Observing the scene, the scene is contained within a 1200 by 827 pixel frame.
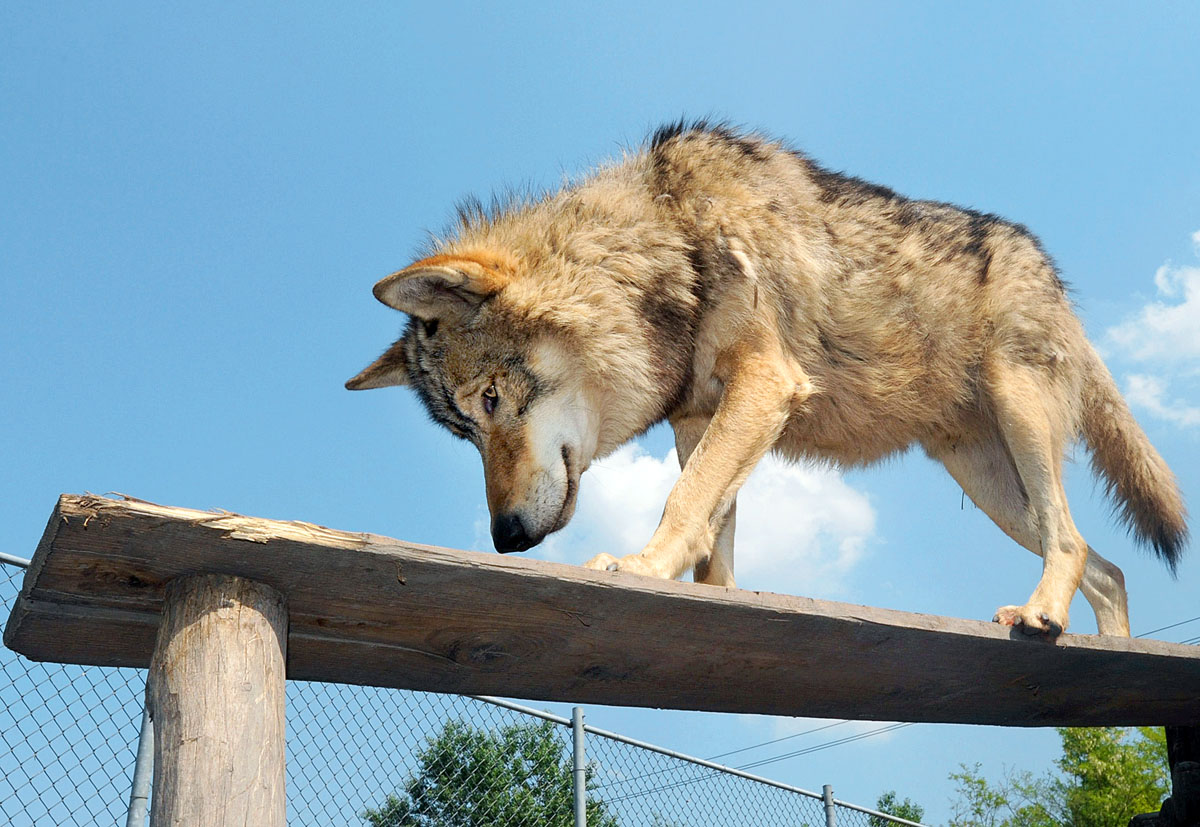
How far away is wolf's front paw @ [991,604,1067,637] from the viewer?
3455 mm

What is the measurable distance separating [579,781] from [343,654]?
9.13 ft

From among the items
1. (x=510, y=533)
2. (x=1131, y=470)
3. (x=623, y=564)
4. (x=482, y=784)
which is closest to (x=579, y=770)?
(x=482, y=784)

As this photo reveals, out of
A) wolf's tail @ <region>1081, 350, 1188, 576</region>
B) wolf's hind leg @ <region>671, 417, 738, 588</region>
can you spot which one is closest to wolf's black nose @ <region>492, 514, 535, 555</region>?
wolf's hind leg @ <region>671, 417, 738, 588</region>

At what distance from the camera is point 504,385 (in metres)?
3.95

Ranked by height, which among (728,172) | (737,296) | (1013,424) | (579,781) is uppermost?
(728,172)

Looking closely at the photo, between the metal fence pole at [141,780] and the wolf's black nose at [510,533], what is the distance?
1.62 meters

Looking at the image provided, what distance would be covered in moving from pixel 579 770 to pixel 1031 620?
277 centimetres

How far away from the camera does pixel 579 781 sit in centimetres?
534

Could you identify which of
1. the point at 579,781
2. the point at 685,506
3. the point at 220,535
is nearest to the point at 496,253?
the point at 685,506

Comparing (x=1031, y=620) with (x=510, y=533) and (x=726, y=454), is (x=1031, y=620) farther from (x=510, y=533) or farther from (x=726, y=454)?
(x=510, y=533)

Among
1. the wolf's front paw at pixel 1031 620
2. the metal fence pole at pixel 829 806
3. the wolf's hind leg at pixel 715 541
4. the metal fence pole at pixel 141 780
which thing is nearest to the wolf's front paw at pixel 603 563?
the wolf's hind leg at pixel 715 541

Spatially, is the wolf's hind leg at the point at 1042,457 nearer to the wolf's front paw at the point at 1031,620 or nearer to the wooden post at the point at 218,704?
the wolf's front paw at the point at 1031,620

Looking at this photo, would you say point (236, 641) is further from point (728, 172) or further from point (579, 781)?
point (579, 781)

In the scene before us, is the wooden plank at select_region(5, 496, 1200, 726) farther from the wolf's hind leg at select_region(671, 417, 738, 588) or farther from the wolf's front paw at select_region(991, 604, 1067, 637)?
the wolf's hind leg at select_region(671, 417, 738, 588)
